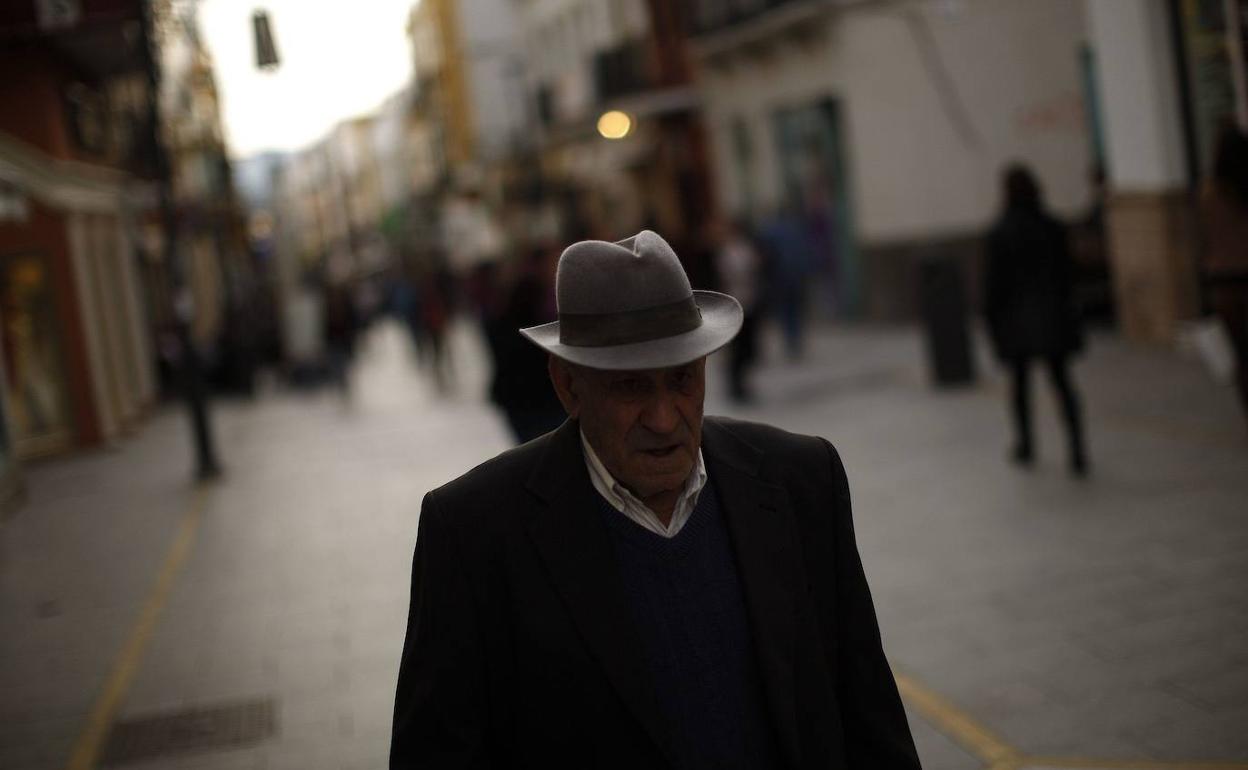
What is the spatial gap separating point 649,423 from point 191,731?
4874 millimetres

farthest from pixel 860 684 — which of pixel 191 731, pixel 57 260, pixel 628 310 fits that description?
pixel 57 260

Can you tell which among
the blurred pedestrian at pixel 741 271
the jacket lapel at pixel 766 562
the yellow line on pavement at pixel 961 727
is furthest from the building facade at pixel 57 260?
the jacket lapel at pixel 766 562

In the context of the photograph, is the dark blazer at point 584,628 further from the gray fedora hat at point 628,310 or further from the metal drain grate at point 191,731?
the metal drain grate at point 191,731

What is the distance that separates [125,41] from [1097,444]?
17540 mm

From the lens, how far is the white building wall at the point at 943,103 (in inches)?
779

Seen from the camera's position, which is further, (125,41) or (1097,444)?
(125,41)

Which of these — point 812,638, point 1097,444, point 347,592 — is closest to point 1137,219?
point 1097,444

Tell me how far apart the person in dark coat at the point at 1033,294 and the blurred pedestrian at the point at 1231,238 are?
3.09 feet

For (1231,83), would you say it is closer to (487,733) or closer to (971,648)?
(971,648)

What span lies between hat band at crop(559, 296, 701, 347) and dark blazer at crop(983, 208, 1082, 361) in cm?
749

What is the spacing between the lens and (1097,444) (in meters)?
10.7

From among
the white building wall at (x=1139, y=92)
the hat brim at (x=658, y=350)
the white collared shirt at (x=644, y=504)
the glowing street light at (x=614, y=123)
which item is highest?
the glowing street light at (x=614, y=123)

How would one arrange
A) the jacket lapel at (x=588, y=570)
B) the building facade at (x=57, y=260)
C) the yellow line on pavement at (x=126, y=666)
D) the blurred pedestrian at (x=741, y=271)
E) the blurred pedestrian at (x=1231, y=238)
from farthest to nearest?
the building facade at (x=57, y=260) < the blurred pedestrian at (x=741, y=271) < the blurred pedestrian at (x=1231, y=238) < the yellow line on pavement at (x=126, y=666) < the jacket lapel at (x=588, y=570)

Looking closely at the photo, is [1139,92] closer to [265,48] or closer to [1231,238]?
[1231,238]
